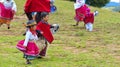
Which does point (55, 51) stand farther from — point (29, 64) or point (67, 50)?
point (29, 64)

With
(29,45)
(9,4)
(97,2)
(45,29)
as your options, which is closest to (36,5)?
(45,29)

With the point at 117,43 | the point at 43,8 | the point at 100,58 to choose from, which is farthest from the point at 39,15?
the point at 117,43

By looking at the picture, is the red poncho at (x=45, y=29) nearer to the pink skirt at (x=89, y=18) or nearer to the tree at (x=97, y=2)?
the pink skirt at (x=89, y=18)

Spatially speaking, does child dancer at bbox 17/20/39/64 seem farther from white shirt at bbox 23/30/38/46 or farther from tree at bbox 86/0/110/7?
tree at bbox 86/0/110/7

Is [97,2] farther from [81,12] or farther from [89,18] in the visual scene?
[89,18]

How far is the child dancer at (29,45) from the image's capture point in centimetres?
950

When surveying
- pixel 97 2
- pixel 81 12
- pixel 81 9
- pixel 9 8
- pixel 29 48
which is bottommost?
pixel 97 2

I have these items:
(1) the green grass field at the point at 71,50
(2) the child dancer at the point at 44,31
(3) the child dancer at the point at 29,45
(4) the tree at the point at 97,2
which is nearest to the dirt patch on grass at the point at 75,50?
(1) the green grass field at the point at 71,50

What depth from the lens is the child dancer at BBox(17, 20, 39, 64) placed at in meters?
9.50

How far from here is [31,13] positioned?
1188cm

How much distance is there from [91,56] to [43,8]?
1.77 metres

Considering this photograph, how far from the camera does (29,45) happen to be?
955cm

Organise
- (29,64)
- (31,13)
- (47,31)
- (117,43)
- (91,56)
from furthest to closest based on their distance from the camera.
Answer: (117,43), (31,13), (91,56), (47,31), (29,64)

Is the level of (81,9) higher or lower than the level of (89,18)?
higher
